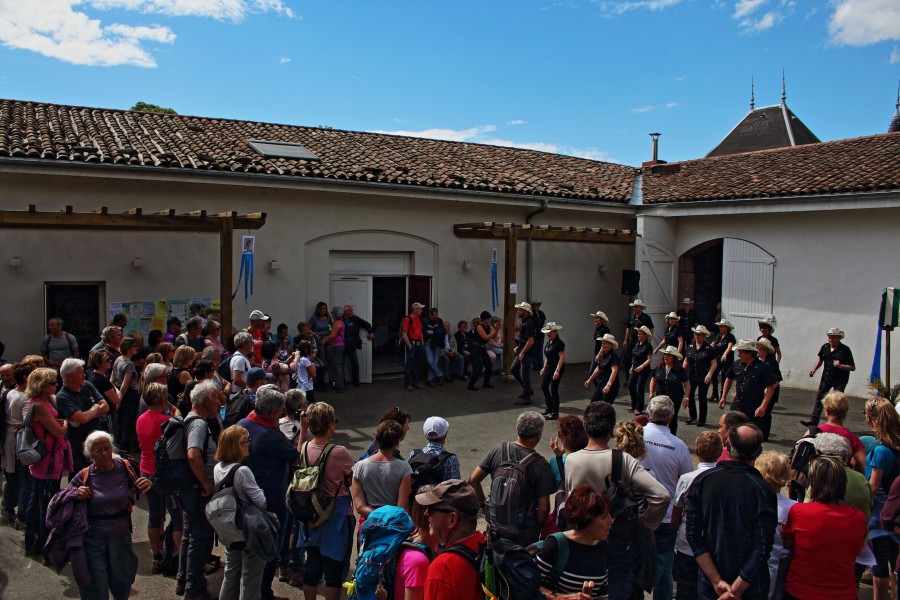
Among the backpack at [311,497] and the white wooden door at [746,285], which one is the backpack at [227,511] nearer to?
the backpack at [311,497]

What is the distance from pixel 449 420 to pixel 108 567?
22.7 feet

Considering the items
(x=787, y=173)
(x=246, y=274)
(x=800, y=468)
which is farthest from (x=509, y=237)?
(x=800, y=468)

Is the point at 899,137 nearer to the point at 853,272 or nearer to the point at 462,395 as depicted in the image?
the point at 853,272

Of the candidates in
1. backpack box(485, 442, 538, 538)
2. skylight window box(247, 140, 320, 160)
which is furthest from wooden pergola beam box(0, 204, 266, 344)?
backpack box(485, 442, 538, 538)

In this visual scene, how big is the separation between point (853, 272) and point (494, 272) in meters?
6.81

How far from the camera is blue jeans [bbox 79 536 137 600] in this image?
4.52 metres

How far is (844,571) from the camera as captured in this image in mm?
3855

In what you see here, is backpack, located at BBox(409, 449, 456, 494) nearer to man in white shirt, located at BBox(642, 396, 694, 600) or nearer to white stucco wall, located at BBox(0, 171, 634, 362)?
man in white shirt, located at BBox(642, 396, 694, 600)

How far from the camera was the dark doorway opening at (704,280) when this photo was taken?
16891 mm

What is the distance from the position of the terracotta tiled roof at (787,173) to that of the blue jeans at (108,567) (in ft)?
42.0

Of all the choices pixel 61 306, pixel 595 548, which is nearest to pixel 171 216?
pixel 61 306

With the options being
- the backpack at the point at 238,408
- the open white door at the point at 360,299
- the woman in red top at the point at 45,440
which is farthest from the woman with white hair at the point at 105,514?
the open white door at the point at 360,299

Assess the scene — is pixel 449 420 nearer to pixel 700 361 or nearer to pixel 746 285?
pixel 700 361

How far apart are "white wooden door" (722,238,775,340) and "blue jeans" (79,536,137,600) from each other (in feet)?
42.6
